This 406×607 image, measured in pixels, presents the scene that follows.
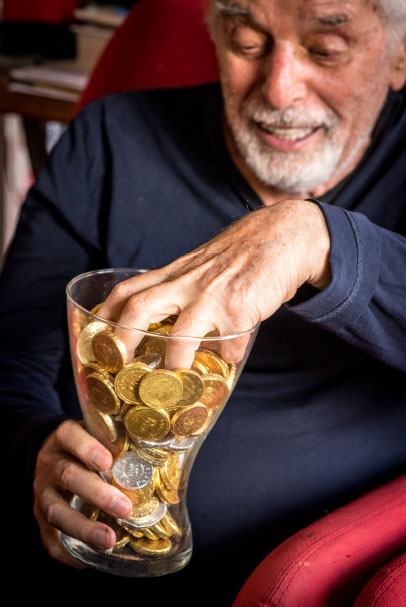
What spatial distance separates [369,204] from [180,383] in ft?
1.64

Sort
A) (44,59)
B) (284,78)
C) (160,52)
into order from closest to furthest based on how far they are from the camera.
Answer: (284,78)
(160,52)
(44,59)

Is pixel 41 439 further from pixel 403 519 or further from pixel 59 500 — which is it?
pixel 403 519

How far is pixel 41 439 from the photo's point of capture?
103cm

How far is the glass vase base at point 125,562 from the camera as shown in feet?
2.79

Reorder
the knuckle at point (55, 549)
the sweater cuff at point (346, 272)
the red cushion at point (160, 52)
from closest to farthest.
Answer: the sweater cuff at point (346, 272), the knuckle at point (55, 549), the red cushion at point (160, 52)

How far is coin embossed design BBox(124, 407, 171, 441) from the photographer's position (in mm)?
732

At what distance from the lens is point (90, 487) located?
847 millimetres

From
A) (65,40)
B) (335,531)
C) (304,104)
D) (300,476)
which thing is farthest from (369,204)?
(65,40)

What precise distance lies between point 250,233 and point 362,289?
0.12 meters

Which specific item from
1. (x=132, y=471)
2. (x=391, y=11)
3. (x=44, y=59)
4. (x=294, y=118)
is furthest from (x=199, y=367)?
(x=44, y=59)

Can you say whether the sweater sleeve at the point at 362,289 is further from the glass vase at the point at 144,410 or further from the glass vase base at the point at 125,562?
the glass vase base at the point at 125,562

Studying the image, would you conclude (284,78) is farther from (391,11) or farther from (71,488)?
(71,488)

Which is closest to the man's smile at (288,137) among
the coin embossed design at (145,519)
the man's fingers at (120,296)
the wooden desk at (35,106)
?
the man's fingers at (120,296)

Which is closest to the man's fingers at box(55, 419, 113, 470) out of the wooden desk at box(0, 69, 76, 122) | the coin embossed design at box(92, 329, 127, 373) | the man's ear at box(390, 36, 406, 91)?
the coin embossed design at box(92, 329, 127, 373)
